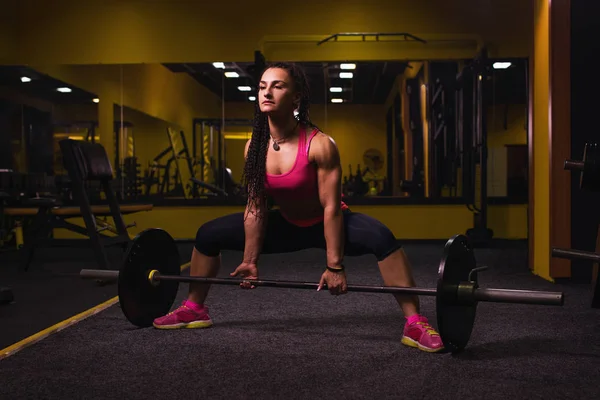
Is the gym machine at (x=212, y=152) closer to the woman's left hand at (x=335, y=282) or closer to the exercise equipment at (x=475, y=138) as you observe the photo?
the exercise equipment at (x=475, y=138)

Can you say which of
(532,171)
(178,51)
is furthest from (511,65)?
(178,51)

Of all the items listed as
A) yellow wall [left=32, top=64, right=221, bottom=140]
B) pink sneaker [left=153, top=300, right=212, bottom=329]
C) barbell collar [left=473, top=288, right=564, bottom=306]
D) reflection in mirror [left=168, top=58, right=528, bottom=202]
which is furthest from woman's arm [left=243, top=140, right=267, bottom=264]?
yellow wall [left=32, top=64, right=221, bottom=140]

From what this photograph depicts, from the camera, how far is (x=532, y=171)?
4125 mm

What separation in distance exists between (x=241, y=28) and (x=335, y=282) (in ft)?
18.0

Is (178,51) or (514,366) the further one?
(178,51)

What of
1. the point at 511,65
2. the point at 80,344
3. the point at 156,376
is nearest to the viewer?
the point at 156,376

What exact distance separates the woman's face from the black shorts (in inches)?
16.0

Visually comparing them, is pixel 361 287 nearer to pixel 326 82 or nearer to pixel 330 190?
pixel 330 190

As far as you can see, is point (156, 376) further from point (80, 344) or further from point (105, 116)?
point (105, 116)

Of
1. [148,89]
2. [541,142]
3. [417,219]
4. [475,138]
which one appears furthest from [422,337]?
[148,89]

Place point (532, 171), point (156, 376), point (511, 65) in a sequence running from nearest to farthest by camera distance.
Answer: point (156, 376)
point (532, 171)
point (511, 65)

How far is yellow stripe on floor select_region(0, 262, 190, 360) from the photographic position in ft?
6.95

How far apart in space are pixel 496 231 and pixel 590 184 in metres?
4.70

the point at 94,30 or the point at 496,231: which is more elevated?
the point at 94,30
